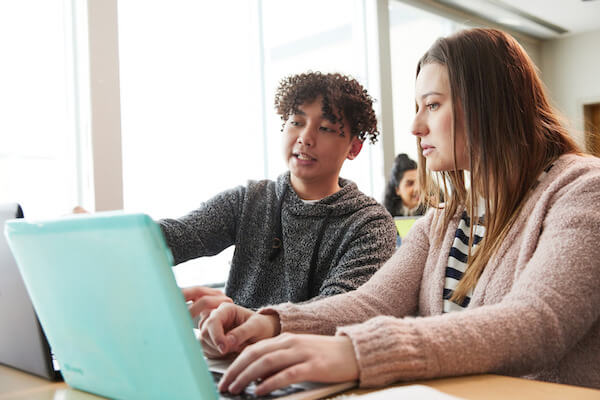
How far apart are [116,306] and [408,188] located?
3508mm

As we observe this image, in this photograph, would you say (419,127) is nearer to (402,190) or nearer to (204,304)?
(204,304)

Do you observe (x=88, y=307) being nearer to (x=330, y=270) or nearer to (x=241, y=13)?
(x=330, y=270)

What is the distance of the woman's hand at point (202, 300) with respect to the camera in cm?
88

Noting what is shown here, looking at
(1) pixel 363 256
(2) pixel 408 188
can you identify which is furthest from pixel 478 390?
(2) pixel 408 188

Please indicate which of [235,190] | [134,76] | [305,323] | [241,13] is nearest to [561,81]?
[241,13]

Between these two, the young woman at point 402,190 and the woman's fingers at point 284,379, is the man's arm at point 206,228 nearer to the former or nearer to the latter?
the woman's fingers at point 284,379

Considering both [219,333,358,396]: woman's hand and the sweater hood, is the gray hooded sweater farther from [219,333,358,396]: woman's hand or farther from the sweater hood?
[219,333,358,396]: woman's hand

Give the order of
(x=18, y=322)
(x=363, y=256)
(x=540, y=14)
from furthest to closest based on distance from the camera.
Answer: (x=540, y=14) < (x=363, y=256) < (x=18, y=322)

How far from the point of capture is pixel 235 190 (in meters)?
1.49

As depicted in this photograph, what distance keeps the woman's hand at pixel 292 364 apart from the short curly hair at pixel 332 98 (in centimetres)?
88

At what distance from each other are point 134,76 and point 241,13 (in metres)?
0.99

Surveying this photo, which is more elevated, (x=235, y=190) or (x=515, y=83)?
(x=515, y=83)

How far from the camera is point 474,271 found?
3.00 ft

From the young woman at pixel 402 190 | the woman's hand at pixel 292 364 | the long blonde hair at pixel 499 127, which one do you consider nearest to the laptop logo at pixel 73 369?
the woman's hand at pixel 292 364
